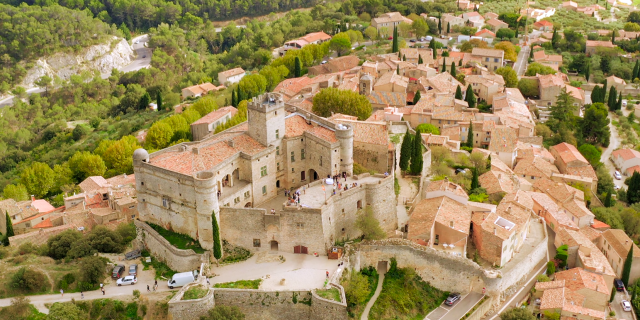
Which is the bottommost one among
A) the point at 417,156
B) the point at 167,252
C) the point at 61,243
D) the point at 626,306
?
the point at 626,306

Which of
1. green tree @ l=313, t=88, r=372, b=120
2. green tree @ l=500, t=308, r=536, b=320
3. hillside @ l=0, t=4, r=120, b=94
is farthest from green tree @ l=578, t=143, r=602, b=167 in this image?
hillside @ l=0, t=4, r=120, b=94

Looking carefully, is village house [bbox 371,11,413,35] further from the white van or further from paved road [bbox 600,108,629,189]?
the white van

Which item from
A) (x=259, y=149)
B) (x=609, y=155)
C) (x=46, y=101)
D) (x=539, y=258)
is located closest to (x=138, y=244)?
(x=259, y=149)

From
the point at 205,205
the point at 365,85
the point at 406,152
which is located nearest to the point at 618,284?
the point at 406,152

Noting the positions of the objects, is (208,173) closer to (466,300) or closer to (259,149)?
(259,149)

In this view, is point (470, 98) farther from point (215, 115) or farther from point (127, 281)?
point (127, 281)

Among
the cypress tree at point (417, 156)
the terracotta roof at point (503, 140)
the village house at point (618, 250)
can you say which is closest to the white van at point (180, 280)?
the cypress tree at point (417, 156)
